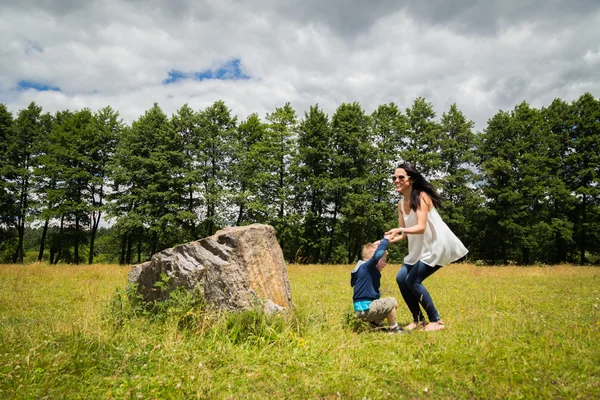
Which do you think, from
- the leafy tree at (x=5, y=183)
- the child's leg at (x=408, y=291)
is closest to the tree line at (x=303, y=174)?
the leafy tree at (x=5, y=183)

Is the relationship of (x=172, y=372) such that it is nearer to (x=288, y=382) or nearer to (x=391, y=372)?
(x=288, y=382)

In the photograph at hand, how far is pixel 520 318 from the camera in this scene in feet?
17.7

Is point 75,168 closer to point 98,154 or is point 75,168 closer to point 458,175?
point 98,154

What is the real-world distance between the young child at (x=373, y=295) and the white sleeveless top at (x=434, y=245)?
0.51m

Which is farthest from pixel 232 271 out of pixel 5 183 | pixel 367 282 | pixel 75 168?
pixel 5 183

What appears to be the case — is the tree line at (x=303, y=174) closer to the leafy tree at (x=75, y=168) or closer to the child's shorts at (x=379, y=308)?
the leafy tree at (x=75, y=168)

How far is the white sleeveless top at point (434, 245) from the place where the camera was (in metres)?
4.86

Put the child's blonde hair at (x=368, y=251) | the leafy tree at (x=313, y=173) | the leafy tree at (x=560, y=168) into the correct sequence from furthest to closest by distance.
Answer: the leafy tree at (x=313, y=173) → the leafy tree at (x=560, y=168) → the child's blonde hair at (x=368, y=251)

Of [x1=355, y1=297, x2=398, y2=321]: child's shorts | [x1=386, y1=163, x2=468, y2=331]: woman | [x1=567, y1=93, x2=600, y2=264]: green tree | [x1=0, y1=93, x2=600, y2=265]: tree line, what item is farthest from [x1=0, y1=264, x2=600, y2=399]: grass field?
[x1=567, y1=93, x2=600, y2=264]: green tree

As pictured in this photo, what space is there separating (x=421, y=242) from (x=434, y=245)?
0.20 m

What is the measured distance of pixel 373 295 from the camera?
494 centimetres

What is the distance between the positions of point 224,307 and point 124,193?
28.5 m

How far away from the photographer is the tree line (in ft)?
91.5

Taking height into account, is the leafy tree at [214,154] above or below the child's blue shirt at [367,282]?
above
